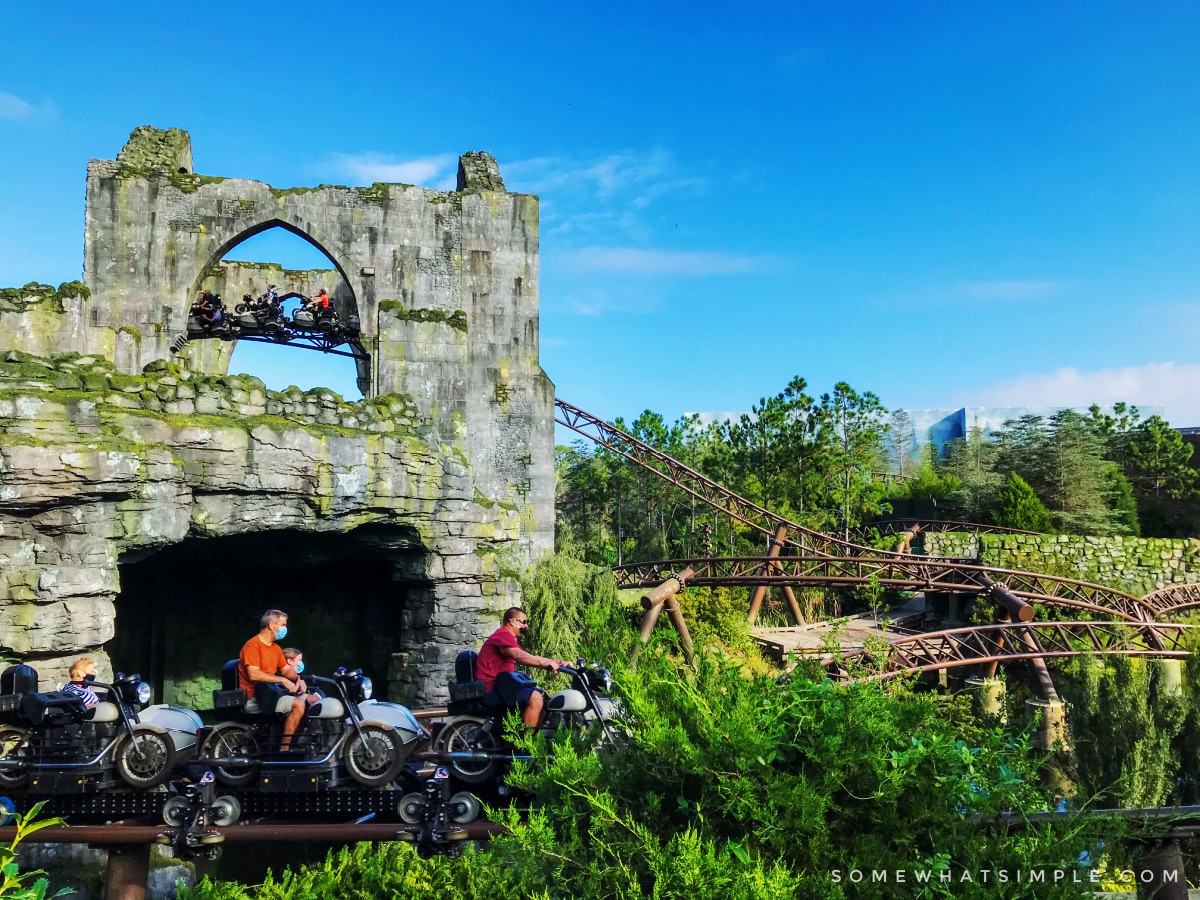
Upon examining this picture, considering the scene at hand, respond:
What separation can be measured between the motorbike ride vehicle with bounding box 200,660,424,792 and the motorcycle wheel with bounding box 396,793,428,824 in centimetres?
21

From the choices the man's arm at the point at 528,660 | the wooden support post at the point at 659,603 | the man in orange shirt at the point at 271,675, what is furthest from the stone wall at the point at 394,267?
the man's arm at the point at 528,660

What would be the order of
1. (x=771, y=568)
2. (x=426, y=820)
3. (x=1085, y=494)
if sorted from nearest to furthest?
(x=426, y=820) → (x=771, y=568) → (x=1085, y=494)

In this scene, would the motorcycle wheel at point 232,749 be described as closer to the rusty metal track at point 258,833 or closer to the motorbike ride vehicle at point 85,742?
the motorbike ride vehicle at point 85,742

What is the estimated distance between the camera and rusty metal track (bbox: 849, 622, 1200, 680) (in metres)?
14.3

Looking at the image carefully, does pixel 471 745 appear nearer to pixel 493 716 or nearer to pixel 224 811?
pixel 493 716

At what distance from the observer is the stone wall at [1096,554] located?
2502 cm

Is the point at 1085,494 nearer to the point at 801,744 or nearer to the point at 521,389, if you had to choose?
the point at 521,389

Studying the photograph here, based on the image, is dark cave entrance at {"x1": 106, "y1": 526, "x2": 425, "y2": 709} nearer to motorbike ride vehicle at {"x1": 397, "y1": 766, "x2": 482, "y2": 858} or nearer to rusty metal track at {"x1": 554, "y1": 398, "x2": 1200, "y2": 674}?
motorbike ride vehicle at {"x1": 397, "y1": 766, "x2": 482, "y2": 858}

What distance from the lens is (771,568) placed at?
2086 centimetres

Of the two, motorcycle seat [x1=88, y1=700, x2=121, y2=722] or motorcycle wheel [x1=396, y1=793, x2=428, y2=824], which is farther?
motorcycle seat [x1=88, y1=700, x2=121, y2=722]

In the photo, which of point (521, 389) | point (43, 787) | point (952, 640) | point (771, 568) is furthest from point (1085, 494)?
point (43, 787)

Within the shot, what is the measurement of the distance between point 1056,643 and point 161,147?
2014 cm

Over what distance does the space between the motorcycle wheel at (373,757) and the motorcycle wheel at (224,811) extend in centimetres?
Answer: 85

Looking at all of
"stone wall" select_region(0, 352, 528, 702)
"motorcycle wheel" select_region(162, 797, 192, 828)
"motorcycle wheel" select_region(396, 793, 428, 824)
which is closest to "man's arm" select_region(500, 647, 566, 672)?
"motorcycle wheel" select_region(396, 793, 428, 824)
